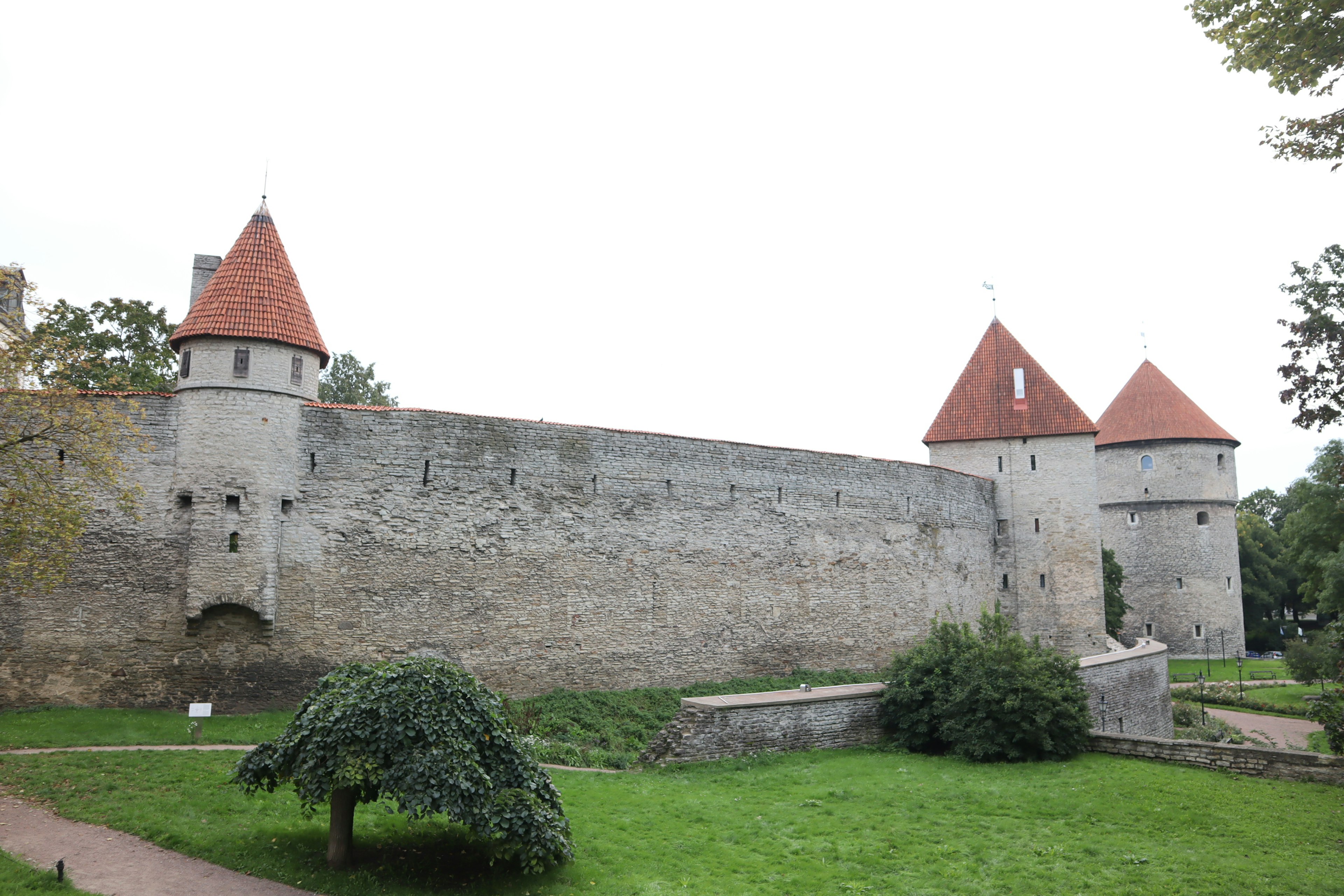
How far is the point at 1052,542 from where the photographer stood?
95.3 feet

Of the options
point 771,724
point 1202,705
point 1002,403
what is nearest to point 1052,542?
point 1002,403

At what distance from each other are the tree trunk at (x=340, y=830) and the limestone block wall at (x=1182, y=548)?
138 ft

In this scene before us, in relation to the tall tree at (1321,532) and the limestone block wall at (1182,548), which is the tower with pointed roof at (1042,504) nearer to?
the tall tree at (1321,532)

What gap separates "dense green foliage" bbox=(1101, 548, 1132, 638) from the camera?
36.9m

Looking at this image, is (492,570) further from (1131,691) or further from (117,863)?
(1131,691)

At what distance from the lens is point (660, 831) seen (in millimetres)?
10656

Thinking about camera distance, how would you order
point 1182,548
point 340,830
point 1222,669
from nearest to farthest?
point 340,830 → point 1222,669 → point 1182,548

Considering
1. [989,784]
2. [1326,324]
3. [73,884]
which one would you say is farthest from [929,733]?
[73,884]

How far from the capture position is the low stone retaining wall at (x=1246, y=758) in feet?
41.8

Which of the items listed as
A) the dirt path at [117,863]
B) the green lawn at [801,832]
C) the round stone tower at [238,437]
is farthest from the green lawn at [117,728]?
the dirt path at [117,863]

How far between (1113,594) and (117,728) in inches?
1430

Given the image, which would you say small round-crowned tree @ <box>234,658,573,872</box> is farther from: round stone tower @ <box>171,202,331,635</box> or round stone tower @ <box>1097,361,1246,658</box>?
round stone tower @ <box>1097,361,1246,658</box>

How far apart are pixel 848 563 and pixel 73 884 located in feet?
63.6

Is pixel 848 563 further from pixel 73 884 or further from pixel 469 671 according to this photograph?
pixel 73 884
